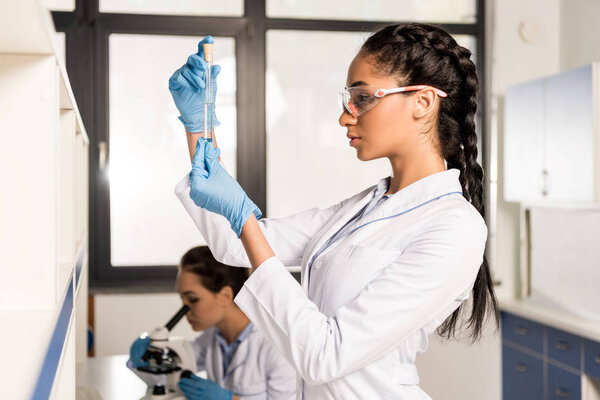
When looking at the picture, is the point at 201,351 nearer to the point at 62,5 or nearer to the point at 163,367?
Result: the point at 163,367

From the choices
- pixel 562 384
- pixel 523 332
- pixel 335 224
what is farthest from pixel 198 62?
pixel 523 332

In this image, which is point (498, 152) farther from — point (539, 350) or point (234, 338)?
point (234, 338)

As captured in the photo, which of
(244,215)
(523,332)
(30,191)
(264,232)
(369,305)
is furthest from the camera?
(523,332)

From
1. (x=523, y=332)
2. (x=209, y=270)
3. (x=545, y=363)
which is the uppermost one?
(x=209, y=270)

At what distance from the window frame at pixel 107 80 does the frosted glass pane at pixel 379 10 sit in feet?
0.25

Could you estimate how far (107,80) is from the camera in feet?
11.9

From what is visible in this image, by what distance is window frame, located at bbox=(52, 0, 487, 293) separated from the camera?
3.62m

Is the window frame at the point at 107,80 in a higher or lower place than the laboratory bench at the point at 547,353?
higher

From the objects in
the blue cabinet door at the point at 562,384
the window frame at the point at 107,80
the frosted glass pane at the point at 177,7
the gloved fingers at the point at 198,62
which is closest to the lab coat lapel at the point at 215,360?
the gloved fingers at the point at 198,62

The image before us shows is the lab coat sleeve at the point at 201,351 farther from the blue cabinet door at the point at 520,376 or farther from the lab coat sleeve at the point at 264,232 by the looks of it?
the blue cabinet door at the point at 520,376

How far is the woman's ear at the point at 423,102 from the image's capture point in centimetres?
136

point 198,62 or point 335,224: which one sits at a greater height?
point 198,62

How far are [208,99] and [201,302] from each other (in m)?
1.08

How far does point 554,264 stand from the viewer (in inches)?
137
